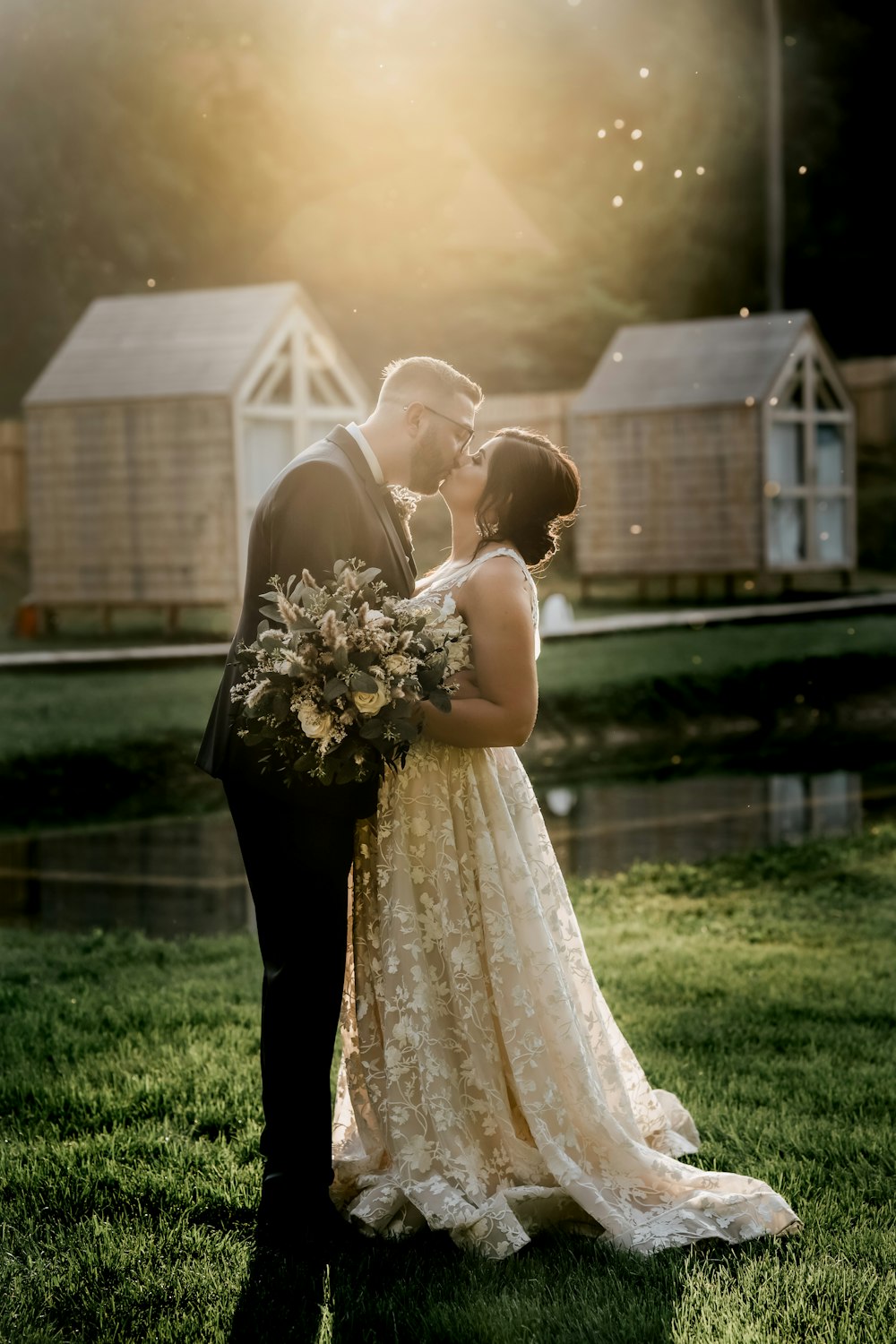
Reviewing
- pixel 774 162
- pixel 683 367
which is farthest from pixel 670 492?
pixel 774 162

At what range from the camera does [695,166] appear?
14617mm

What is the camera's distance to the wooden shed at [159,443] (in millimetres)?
12219

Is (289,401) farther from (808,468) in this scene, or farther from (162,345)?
(808,468)

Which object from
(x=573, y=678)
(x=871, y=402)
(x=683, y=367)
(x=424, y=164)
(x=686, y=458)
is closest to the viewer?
(x=573, y=678)

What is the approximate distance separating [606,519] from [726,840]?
22.5 ft

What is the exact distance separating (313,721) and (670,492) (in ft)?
37.8

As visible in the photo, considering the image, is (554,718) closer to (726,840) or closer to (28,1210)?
(726,840)

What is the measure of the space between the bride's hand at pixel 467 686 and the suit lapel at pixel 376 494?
22 cm

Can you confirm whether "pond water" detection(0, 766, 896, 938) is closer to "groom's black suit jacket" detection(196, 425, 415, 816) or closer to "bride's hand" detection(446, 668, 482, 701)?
"groom's black suit jacket" detection(196, 425, 415, 816)

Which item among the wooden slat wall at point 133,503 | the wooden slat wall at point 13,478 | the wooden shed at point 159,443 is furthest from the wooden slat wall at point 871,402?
the wooden slat wall at point 13,478

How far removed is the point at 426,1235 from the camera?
9.77ft

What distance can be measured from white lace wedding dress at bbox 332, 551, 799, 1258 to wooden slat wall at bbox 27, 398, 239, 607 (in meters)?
9.38

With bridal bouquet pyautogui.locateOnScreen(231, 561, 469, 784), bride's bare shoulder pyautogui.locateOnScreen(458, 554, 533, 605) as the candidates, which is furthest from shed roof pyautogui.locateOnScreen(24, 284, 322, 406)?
bridal bouquet pyautogui.locateOnScreen(231, 561, 469, 784)

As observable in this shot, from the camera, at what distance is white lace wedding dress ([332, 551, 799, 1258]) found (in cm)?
295
